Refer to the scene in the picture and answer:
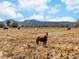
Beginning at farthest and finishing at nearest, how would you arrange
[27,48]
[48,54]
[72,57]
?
[27,48] → [48,54] → [72,57]

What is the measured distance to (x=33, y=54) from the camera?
800 inches

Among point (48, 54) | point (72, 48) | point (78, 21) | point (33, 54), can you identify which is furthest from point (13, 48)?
point (78, 21)

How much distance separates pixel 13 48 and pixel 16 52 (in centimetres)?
88

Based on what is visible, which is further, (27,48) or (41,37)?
(41,37)

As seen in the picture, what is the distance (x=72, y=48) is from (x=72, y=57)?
169cm

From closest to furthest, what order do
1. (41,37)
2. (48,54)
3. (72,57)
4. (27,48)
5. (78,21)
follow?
(72,57), (48,54), (27,48), (41,37), (78,21)

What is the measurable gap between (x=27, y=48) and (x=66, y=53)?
3402 mm

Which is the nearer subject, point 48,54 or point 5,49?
point 48,54

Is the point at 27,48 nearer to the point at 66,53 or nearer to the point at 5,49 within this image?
the point at 5,49

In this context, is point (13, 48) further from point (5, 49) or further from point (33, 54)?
point (33, 54)

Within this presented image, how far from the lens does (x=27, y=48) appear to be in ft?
68.9

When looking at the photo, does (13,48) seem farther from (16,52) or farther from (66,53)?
(66,53)

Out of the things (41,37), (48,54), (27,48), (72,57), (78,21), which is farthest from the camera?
(78,21)

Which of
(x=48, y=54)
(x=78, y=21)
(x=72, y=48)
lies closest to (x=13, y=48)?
(x=48, y=54)
